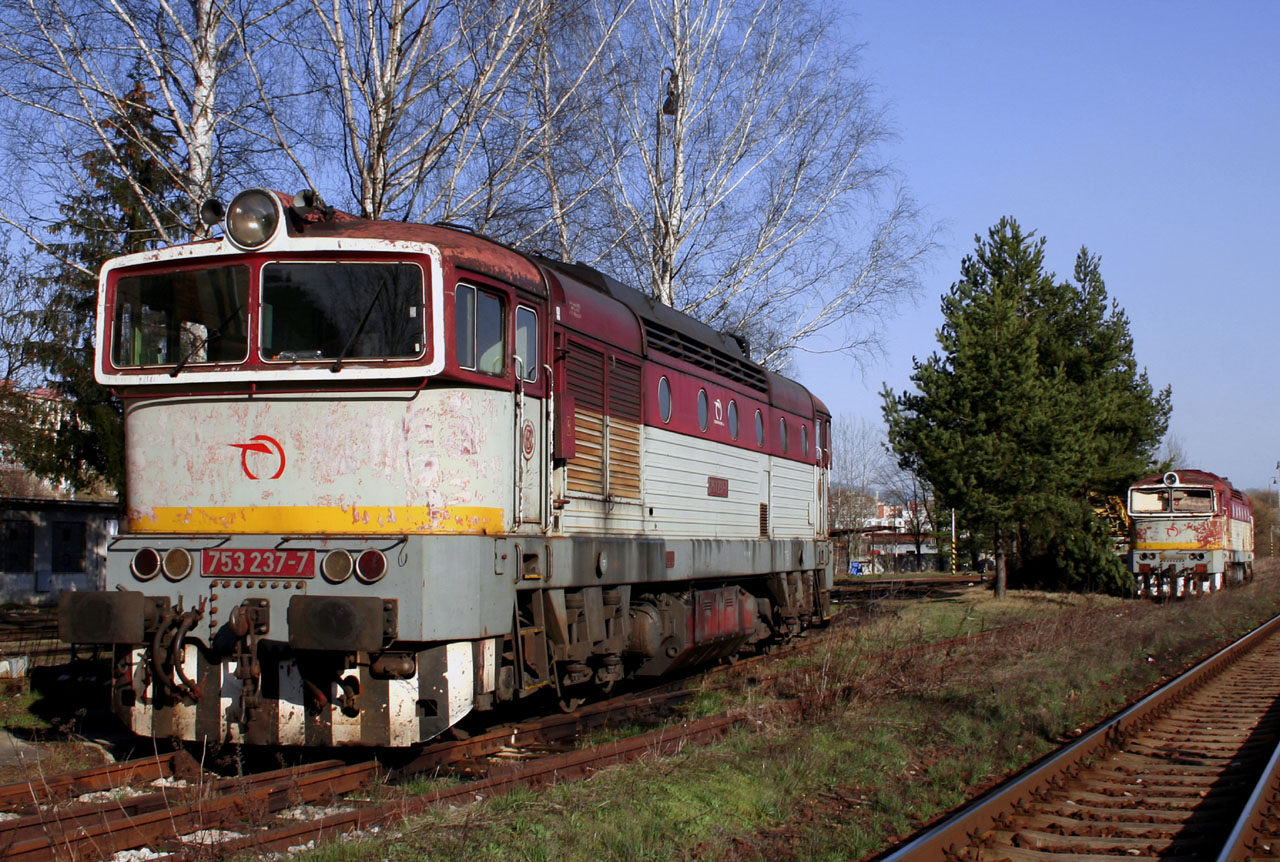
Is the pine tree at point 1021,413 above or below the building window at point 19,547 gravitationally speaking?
above

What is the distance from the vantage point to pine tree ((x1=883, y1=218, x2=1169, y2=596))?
24.6m

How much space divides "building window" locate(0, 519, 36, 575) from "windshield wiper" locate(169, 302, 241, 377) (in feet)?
79.6

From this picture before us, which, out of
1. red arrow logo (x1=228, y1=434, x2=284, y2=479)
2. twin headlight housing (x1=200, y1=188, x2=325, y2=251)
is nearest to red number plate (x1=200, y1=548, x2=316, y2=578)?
red arrow logo (x1=228, y1=434, x2=284, y2=479)

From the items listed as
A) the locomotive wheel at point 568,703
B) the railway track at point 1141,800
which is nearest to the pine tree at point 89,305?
the locomotive wheel at point 568,703

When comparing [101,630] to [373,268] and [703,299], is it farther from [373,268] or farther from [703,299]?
[703,299]

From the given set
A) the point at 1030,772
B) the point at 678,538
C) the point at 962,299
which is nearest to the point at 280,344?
the point at 678,538

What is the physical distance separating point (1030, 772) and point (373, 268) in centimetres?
534

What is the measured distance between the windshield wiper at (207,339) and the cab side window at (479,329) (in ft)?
4.86

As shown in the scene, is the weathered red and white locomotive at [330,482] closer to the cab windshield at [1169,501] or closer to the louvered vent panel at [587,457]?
the louvered vent panel at [587,457]

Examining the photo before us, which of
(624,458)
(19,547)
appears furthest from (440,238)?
(19,547)

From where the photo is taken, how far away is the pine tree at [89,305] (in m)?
15.2

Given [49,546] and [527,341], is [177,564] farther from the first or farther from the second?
[49,546]

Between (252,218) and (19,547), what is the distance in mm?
25176

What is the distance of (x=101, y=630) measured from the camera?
7148 millimetres
